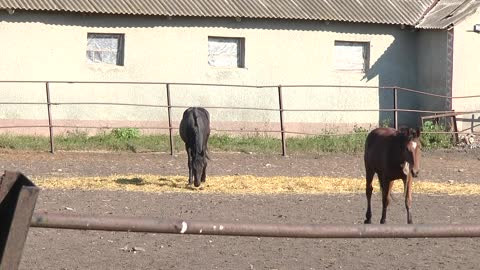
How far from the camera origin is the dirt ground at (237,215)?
429 inches

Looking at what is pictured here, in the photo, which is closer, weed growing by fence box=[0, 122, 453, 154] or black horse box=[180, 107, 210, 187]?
black horse box=[180, 107, 210, 187]

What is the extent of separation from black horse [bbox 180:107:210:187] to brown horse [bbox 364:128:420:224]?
14.1ft

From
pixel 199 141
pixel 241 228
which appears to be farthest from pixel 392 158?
pixel 241 228

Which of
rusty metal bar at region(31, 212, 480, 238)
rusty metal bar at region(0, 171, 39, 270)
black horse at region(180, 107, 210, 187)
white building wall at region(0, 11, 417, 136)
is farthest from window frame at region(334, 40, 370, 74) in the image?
rusty metal bar at region(0, 171, 39, 270)

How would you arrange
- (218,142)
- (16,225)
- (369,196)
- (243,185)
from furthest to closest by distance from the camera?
(218,142) < (243,185) < (369,196) < (16,225)

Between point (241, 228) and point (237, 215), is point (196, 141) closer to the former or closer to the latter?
point (237, 215)

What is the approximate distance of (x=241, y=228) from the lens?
5031mm

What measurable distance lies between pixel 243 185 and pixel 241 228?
41.6ft

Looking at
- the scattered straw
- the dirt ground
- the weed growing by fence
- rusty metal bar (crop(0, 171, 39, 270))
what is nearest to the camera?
rusty metal bar (crop(0, 171, 39, 270))

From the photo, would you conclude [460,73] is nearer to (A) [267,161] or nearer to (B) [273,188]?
(A) [267,161]

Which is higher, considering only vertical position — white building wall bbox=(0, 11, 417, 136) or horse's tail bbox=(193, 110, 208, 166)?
white building wall bbox=(0, 11, 417, 136)

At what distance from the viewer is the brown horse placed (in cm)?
1272

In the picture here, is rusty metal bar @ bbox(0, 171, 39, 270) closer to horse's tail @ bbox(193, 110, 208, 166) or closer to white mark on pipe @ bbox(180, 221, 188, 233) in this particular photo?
white mark on pipe @ bbox(180, 221, 188, 233)

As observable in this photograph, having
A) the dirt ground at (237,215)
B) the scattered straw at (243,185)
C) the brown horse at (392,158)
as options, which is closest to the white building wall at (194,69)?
the dirt ground at (237,215)
